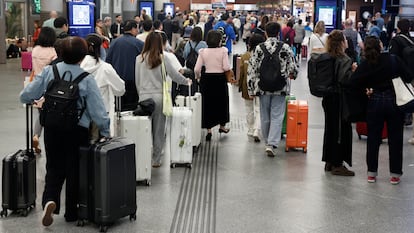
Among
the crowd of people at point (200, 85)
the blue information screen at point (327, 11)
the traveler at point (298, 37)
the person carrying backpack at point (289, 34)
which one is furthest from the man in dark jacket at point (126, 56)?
the traveler at point (298, 37)

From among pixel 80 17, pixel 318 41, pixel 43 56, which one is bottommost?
pixel 43 56

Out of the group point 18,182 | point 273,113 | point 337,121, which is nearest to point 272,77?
point 273,113

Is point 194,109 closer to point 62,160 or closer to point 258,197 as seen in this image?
point 258,197

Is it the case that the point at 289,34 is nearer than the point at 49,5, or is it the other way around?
the point at 49,5

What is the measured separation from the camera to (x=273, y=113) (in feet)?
28.8

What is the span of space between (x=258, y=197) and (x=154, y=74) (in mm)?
1919

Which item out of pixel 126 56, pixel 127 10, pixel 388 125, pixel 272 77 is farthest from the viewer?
pixel 127 10

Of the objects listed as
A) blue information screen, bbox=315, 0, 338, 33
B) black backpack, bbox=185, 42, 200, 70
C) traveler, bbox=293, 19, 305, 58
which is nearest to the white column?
blue information screen, bbox=315, 0, 338, 33

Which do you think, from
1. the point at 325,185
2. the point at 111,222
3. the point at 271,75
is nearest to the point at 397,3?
the point at 271,75

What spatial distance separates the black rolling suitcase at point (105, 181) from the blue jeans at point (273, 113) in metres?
3.38

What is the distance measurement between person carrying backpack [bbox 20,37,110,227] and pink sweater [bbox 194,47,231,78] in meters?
3.87

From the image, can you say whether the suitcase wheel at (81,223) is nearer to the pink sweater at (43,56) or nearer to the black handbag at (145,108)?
the black handbag at (145,108)

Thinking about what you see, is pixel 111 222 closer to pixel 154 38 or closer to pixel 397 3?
pixel 154 38

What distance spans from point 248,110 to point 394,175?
3158mm
